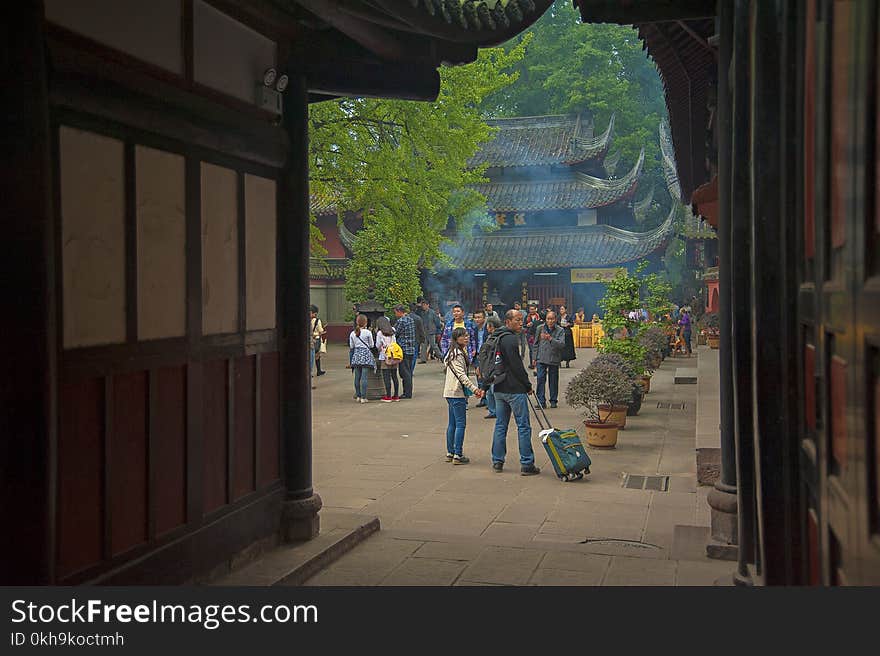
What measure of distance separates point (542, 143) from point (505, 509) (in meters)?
30.9

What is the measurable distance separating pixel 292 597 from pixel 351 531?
141 inches

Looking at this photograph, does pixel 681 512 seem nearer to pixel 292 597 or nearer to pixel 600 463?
pixel 600 463

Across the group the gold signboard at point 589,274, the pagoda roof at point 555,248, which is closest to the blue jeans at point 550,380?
the pagoda roof at point 555,248

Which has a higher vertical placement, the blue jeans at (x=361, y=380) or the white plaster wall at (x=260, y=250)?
the white plaster wall at (x=260, y=250)

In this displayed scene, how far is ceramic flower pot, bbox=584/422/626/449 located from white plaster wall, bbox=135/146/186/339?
22.4 feet

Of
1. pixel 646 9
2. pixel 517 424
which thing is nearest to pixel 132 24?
pixel 646 9

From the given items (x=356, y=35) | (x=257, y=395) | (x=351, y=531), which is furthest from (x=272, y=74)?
(x=351, y=531)

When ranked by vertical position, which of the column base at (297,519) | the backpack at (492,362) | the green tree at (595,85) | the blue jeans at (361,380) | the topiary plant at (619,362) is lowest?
the column base at (297,519)

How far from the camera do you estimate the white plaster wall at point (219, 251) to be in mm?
4742

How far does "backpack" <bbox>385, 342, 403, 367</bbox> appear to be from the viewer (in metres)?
15.1

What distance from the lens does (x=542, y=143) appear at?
1449 inches

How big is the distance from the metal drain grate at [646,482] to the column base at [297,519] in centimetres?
364

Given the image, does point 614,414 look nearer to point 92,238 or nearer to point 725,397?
point 725,397

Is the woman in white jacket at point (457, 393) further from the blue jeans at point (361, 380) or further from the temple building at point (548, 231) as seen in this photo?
the temple building at point (548, 231)
